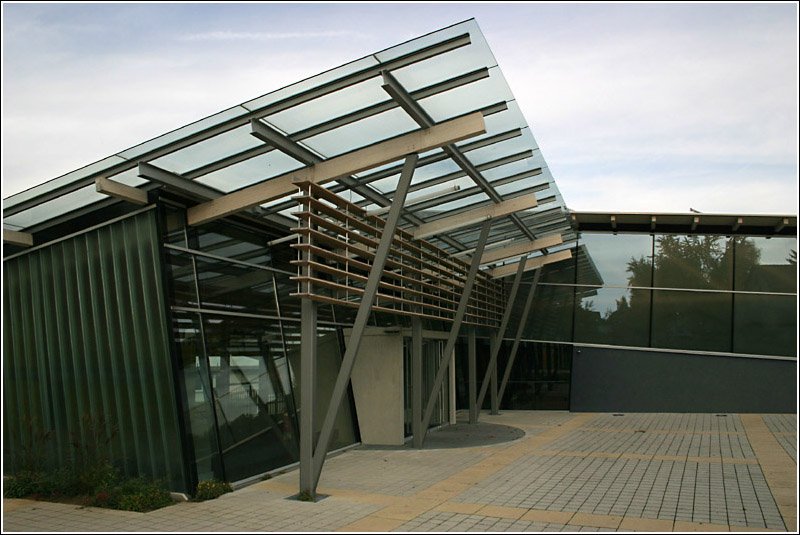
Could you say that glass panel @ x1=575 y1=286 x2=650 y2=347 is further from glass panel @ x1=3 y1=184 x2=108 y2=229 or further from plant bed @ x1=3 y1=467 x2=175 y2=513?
glass panel @ x1=3 y1=184 x2=108 y2=229

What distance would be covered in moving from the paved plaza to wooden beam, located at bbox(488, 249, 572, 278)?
27.2 ft

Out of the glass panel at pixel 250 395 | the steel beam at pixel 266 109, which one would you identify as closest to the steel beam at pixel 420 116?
the steel beam at pixel 266 109

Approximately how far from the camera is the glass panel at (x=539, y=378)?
2531 cm

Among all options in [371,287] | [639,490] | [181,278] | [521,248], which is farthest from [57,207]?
[521,248]

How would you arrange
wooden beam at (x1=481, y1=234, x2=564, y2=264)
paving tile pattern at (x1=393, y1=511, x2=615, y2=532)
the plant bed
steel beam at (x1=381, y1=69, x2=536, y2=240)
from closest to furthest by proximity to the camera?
paving tile pattern at (x1=393, y1=511, x2=615, y2=532), steel beam at (x1=381, y1=69, x2=536, y2=240), the plant bed, wooden beam at (x1=481, y1=234, x2=564, y2=264)

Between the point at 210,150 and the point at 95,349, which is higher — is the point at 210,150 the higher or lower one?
the higher one

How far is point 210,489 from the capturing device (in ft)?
34.4

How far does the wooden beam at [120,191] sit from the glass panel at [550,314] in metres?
17.3

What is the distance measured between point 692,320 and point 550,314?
4769 millimetres

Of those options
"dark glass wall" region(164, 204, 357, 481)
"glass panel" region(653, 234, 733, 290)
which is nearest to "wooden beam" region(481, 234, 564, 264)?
"glass panel" region(653, 234, 733, 290)

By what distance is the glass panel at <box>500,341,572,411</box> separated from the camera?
83.0ft

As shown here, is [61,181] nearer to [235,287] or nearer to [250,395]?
[235,287]

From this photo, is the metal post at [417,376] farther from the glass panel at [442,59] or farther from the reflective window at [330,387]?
the glass panel at [442,59]

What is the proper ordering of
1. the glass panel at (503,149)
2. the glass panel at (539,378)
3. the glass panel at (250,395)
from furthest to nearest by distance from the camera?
the glass panel at (539,378)
the glass panel at (503,149)
the glass panel at (250,395)
